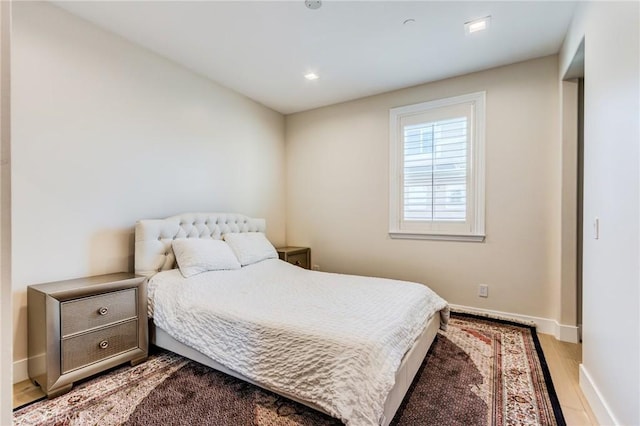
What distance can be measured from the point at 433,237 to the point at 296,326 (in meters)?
2.35

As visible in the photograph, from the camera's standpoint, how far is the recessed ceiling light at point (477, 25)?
8.00 feet

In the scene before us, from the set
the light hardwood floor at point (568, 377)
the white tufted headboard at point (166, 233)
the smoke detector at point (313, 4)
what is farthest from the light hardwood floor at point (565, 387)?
the smoke detector at point (313, 4)

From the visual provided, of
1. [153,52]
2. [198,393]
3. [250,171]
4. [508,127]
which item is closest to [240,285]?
[198,393]

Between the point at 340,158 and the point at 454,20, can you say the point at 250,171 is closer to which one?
the point at 340,158

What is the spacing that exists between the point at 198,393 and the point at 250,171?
2.73 m

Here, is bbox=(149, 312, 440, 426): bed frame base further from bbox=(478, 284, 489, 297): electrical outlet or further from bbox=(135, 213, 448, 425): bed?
bbox=(478, 284, 489, 297): electrical outlet

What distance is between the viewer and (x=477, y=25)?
249cm

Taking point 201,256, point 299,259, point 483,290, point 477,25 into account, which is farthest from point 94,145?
point 483,290

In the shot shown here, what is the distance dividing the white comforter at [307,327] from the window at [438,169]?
1.16 m

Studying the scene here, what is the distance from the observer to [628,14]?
4.51 feet

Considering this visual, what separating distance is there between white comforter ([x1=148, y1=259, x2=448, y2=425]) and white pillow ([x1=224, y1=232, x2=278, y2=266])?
14.2 inches

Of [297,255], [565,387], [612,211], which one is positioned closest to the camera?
[612,211]

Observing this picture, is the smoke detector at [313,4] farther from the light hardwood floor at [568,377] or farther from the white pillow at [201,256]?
the light hardwood floor at [568,377]

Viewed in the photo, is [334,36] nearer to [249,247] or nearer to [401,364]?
[249,247]
